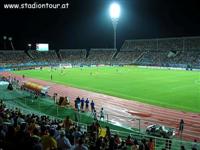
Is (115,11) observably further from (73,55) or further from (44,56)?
(44,56)

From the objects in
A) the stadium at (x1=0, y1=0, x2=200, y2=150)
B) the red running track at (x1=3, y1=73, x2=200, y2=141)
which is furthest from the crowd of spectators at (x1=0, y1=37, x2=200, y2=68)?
Answer: the red running track at (x1=3, y1=73, x2=200, y2=141)

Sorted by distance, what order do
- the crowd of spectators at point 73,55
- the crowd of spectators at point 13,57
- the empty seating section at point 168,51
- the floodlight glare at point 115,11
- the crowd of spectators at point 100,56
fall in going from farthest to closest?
the crowd of spectators at point 73,55 → the crowd of spectators at point 100,56 → the crowd of spectators at point 13,57 → the empty seating section at point 168,51 → the floodlight glare at point 115,11

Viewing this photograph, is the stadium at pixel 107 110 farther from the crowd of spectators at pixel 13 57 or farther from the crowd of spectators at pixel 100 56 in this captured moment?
the crowd of spectators at pixel 100 56

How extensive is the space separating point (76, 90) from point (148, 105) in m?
11.1

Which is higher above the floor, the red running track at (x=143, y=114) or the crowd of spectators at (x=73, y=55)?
the crowd of spectators at (x=73, y=55)

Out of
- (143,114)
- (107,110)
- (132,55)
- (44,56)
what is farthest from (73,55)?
(143,114)

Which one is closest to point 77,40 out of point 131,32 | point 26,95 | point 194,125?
point 131,32

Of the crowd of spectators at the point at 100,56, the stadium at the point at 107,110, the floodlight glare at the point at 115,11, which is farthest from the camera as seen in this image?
the crowd of spectators at the point at 100,56

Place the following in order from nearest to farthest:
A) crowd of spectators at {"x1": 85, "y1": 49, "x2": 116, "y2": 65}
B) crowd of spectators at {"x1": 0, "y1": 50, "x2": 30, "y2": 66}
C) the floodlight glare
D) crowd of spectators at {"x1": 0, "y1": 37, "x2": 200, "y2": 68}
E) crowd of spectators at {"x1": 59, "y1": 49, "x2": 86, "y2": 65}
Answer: the floodlight glare < crowd of spectators at {"x1": 0, "y1": 37, "x2": 200, "y2": 68} < crowd of spectators at {"x1": 0, "y1": 50, "x2": 30, "y2": 66} < crowd of spectators at {"x1": 85, "y1": 49, "x2": 116, "y2": 65} < crowd of spectators at {"x1": 59, "y1": 49, "x2": 86, "y2": 65}

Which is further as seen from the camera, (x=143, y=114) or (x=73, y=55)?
(x=73, y=55)

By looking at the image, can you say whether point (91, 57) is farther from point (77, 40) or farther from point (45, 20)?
point (45, 20)

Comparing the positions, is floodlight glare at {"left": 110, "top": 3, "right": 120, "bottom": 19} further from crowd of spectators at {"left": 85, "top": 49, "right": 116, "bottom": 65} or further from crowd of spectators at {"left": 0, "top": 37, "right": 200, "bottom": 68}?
crowd of spectators at {"left": 85, "top": 49, "right": 116, "bottom": 65}

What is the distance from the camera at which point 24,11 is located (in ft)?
274

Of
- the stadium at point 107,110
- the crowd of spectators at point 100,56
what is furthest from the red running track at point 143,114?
the crowd of spectators at point 100,56
